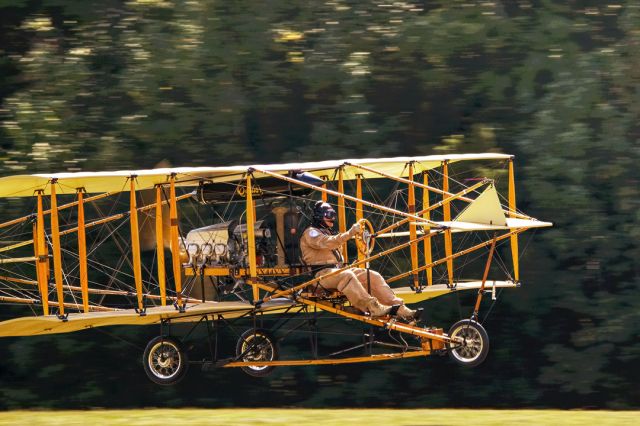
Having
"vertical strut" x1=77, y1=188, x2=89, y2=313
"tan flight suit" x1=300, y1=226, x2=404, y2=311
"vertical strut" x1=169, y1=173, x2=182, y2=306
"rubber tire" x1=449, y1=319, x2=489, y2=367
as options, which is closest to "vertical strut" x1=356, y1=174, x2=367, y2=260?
"tan flight suit" x1=300, y1=226, x2=404, y2=311

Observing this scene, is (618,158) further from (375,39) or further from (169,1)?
(169,1)

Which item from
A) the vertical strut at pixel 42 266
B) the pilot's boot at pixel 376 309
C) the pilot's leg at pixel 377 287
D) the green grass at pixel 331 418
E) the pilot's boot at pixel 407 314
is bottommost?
the green grass at pixel 331 418

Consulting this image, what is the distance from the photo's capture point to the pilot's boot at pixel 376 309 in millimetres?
17733

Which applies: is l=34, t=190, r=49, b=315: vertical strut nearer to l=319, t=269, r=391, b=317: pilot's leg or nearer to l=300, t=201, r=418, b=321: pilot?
l=300, t=201, r=418, b=321: pilot

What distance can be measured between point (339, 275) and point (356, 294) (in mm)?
361

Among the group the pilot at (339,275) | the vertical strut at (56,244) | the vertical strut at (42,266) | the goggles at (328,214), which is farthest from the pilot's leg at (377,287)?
the vertical strut at (42,266)

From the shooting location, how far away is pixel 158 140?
25250 mm

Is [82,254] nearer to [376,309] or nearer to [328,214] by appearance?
[328,214]

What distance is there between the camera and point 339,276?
58.4 ft

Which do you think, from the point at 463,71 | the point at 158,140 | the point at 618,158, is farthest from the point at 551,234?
the point at 158,140

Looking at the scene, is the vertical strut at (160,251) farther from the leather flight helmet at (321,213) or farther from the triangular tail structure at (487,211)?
the triangular tail structure at (487,211)

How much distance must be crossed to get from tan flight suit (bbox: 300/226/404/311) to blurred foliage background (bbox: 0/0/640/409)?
7393mm

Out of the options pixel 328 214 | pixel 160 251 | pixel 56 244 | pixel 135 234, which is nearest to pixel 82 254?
pixel 56 244

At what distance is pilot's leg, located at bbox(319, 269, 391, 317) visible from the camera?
17.7 m
